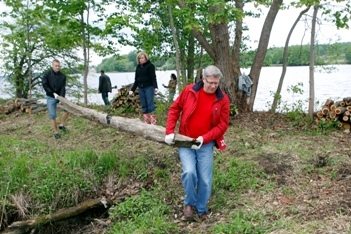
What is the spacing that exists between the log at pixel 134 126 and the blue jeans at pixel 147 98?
1348 millimetres

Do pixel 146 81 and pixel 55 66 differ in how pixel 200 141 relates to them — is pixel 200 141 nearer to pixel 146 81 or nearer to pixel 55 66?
pixel 146 81

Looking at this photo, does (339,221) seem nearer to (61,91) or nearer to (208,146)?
(208,146)

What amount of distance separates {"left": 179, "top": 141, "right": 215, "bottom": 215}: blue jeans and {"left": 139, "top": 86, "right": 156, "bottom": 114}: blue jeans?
3.84 metres

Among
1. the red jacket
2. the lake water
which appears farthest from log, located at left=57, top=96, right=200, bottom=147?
the lake water

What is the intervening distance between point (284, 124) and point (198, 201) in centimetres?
479

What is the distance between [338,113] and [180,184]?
424cm

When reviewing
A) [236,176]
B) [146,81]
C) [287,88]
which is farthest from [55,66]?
[287,88]

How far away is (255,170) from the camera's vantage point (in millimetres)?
5629

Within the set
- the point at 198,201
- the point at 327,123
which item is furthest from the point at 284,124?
the point at 198,201

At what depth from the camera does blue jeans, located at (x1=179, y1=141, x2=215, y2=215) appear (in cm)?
425

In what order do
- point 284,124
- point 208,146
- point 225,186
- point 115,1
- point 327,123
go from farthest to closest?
point 115,1 < point 284,124 < point 327,123 < point 225,186 < point 208,146

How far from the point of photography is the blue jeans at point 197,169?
13.9ft

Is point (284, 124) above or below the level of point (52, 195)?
above

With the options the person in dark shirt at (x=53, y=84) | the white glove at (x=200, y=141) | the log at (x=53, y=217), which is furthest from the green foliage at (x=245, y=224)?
the person in dark shirt at (x=53, y=84)
